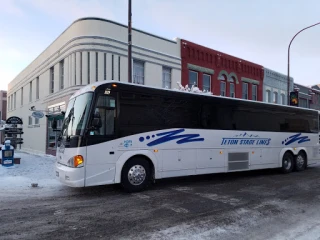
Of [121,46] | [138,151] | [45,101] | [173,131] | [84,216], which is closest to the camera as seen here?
[84,216]

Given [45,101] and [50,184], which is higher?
[45,101]

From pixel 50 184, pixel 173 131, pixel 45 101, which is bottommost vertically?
pixel 50 184

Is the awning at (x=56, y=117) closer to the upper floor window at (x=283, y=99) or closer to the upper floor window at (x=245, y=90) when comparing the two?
the upper floor window at (x=245, y=90)

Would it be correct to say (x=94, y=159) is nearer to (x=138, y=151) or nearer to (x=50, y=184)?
(x=138, y=151)

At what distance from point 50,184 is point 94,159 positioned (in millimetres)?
2744

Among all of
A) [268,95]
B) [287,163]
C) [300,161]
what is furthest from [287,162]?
[268,95]

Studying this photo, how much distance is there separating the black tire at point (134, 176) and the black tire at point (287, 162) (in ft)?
22.6

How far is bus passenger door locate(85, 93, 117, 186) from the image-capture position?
7617 millimetres

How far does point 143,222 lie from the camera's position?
18.4 feet

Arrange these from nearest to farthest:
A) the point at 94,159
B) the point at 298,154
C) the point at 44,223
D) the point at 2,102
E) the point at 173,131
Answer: the point at 44,223 < the point at 94,159 < the point at 173,131 < the point at 298,154 < the point at 2,102

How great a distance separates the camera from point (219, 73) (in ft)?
72.6

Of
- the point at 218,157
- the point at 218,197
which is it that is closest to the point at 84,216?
the point at 218,197

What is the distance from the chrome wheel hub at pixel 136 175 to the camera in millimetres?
8266

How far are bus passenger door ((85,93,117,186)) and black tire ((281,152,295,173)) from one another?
8017mm
